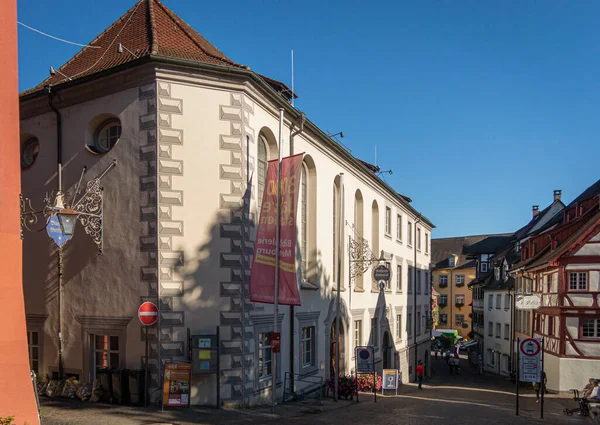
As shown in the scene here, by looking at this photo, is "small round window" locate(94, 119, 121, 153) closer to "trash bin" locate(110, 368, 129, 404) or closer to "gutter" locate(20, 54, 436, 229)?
"gutter" locate(20, 54, 436, 229)

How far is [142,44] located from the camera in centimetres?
1705

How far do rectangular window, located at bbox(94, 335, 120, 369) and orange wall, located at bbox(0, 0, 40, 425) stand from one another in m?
5.22

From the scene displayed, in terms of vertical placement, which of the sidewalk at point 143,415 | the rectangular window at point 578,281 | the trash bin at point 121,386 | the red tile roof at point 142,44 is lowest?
the sidewalk at point 143,415

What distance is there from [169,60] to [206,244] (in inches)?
198

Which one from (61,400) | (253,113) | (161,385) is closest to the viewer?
(161,385)

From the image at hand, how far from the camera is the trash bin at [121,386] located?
595 inches

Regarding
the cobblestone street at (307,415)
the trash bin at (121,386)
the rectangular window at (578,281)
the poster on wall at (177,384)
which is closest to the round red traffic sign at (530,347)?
the cobblestone street at (307,415)

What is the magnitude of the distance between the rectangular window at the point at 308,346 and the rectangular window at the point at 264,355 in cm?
349

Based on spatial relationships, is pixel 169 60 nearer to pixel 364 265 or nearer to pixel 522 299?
pixel 522 299

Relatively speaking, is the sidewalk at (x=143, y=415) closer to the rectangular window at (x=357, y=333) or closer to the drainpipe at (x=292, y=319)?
the drainpipe at (x=292, y=319)

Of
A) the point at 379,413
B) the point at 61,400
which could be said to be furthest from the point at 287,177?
the point at 61,400

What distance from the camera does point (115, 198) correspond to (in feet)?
53.1

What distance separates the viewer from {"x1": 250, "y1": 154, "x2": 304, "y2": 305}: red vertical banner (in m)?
15.9

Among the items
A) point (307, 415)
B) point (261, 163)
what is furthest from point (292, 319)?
point (261, 163)
